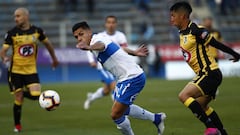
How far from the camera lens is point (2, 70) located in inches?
1212

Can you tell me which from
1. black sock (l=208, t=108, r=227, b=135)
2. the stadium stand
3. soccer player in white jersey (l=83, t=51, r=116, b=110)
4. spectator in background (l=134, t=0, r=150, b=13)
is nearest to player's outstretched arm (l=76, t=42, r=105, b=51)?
black sock (l=208, t=108, r=227, b=135)

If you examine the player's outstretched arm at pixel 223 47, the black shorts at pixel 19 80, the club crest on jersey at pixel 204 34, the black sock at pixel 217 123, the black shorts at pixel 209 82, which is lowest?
the black shorts at pixel 19 80

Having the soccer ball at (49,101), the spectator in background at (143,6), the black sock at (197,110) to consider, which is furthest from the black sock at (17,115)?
the spectator in background at (143,6)

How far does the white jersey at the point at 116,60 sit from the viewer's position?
10734mm

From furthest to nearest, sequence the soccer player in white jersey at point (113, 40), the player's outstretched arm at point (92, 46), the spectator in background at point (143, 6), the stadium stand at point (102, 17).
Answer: the spectator in background at point (143, 6) → the stadium stand at point (102, 17) → the soccer player in white jersey at point (113, 40) → the player's outstretched arm at point (92, 46)

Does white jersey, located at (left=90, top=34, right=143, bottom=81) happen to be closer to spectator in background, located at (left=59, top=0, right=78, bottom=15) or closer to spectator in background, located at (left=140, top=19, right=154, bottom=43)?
spectator in background, located at (left=140, top=19, right=154, bottom=43)

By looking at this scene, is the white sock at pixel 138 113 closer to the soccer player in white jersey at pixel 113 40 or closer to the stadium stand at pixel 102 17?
the soccer player in white jersey at pixel 113 40

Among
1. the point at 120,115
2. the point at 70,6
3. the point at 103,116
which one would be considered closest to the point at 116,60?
the point at 120,115

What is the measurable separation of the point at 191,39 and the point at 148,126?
328 centimetres

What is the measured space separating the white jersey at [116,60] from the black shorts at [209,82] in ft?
3.54

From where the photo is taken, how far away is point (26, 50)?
1404cm

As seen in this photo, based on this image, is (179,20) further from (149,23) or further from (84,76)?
(149,23)

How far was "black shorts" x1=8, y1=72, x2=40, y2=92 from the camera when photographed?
13.9 m

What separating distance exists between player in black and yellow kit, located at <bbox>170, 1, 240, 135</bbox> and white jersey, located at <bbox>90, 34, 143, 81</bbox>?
0.96 m
